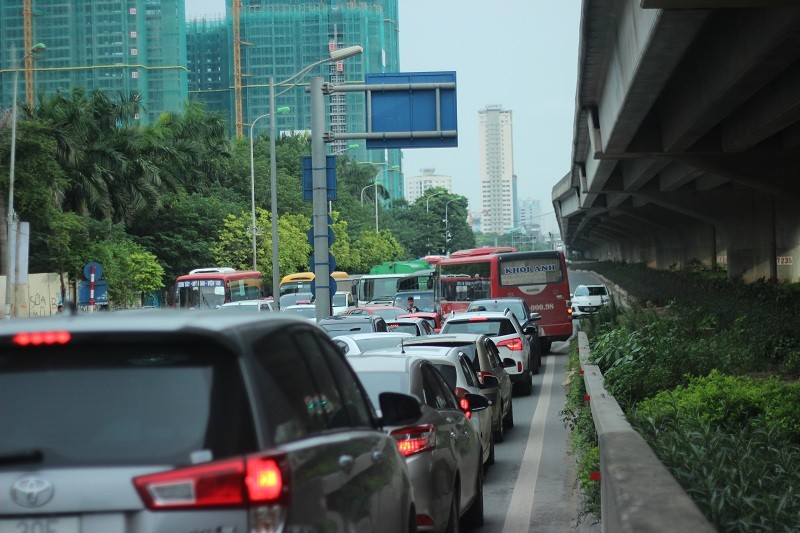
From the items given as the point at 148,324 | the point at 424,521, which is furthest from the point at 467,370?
the point at 148,324

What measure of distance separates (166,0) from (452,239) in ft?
169

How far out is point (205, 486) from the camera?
3.77 m

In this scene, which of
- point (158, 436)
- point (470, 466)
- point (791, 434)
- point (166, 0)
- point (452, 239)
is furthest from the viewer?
point (452, 239)

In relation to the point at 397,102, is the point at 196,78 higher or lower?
higher

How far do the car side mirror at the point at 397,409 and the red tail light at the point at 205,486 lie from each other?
206 centimetres

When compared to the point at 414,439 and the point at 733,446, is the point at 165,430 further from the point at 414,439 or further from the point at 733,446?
the point at 733,446

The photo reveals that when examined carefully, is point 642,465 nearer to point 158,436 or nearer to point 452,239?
point 158,436

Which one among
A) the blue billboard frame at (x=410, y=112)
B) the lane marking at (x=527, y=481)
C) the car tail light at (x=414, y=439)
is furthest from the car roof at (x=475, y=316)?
the car tail light at (x=414, y=439)

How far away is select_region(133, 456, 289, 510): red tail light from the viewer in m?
3.75

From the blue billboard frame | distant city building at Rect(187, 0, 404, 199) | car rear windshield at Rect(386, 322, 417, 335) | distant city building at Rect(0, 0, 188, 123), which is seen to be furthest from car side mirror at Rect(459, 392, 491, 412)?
distant city building at Rect(187, 0, 404, 199)

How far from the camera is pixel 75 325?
4.14 m

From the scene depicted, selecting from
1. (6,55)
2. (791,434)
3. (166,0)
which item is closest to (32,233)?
(791,434)

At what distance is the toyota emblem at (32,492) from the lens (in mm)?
3809

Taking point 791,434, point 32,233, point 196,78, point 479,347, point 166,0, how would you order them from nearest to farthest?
point 791,434 → point 479,347 → point 32,233 → point 166,0 → point 196,78
